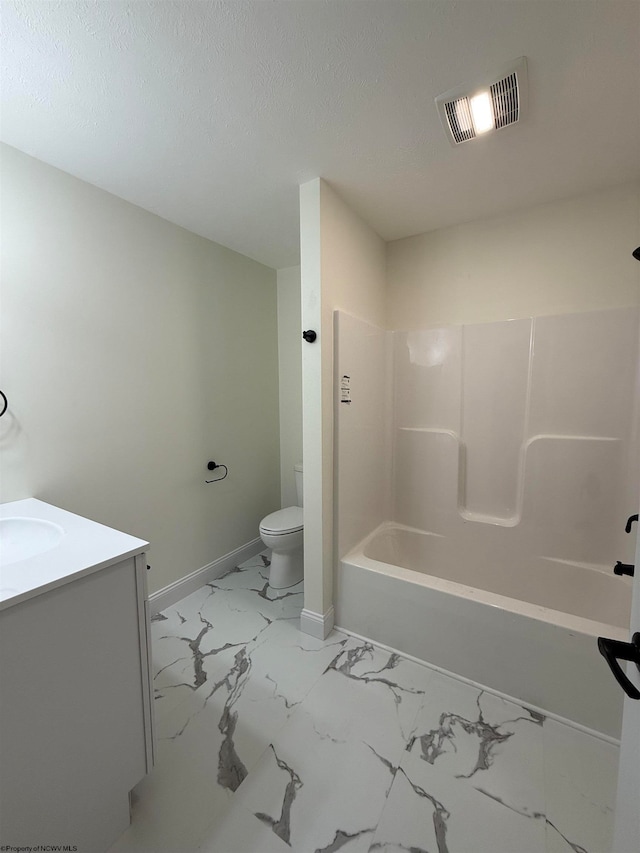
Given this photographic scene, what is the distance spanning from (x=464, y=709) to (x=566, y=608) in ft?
2.96

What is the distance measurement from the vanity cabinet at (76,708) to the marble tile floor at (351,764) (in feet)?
0.69

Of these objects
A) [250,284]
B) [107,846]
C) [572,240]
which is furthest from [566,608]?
[250,284]

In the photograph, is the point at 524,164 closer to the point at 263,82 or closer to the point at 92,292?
the point at 263,82

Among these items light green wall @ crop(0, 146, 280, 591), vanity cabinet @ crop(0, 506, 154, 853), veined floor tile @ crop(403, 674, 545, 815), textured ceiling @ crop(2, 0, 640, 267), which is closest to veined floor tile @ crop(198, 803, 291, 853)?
vanity cabinet @ crop(0, 506, 154, 853)

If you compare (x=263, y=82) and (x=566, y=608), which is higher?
(x=263, y=82)

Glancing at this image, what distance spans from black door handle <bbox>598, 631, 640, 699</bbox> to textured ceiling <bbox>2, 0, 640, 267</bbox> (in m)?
1.55

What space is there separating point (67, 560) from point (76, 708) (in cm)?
37

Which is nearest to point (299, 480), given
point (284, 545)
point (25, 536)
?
point (284, 545)

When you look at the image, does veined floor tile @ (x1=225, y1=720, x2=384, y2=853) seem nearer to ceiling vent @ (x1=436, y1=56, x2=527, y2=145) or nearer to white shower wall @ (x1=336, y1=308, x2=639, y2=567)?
white shower wall @ (x1=336, y1=308, x2=639, y2=567)

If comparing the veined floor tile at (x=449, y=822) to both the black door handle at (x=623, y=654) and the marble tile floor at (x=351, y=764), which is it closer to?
the marble tile floor at (x=351, y=764)

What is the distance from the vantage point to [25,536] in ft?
4.00

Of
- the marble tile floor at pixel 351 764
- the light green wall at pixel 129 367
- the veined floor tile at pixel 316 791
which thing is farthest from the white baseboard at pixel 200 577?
the veined floor tile at pixel 316 791

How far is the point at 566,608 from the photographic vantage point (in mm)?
1853

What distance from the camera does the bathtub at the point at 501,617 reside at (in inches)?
51.4
